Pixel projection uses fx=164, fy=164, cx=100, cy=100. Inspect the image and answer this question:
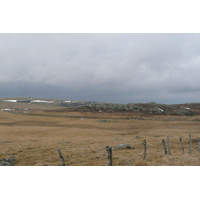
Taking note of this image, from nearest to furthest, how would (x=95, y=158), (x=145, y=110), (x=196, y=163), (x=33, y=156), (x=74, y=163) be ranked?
(x=196, y=163) < (x=74, y=163) < (x=95, y=158) < (x=33, y=156) < (x=145, y=110)

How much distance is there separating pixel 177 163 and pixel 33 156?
48.8 ft

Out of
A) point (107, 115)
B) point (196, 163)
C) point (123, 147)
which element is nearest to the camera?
point (196, 163)

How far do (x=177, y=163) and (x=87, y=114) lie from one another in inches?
2915

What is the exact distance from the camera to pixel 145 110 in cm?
9281

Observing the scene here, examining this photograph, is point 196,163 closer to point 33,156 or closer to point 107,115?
point 33,156

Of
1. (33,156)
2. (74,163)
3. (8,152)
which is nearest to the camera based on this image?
(74,163)

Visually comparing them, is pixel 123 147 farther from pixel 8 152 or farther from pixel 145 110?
pixel 145 110

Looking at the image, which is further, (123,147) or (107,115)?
(107,115)

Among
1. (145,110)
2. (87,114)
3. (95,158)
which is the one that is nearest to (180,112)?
(145,110)

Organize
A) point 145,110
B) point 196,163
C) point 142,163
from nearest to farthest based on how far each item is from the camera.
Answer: point 196,163, point 142,163, point 145,110

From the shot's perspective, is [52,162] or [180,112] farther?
[180,112]

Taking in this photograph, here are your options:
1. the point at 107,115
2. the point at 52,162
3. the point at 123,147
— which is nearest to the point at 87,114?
the point at 107,115

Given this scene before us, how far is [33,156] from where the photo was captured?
18.6m

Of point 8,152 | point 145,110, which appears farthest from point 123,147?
point 145,110
